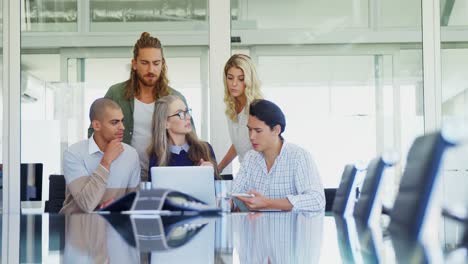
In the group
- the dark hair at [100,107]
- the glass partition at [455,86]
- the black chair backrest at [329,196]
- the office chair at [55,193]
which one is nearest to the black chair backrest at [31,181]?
the office chair at [55,193]

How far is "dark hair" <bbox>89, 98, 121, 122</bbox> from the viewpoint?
18.9 ft

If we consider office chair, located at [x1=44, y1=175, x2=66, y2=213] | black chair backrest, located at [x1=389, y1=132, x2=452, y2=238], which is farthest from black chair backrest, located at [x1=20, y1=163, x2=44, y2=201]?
black chair backrest, located at [x1=389, y1=132, x2=452, y2=238]

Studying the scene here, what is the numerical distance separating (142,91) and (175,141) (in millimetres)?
807

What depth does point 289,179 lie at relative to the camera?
4.63m

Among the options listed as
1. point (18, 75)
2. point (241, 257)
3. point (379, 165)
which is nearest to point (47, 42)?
point (18, 75)

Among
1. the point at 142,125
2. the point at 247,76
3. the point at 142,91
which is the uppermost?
the point at 247,76

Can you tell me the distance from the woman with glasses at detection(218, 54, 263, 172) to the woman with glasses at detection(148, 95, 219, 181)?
0.58 metres

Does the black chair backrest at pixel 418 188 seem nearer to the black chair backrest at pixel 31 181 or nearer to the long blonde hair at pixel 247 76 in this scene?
the long blonde hair at pixel 247 76

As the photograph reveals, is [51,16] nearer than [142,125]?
No

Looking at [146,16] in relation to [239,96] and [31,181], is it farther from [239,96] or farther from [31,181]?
[31,181]

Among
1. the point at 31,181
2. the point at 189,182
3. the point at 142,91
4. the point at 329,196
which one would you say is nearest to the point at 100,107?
the point at 142,91

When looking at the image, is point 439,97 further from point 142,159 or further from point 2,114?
point 2,114

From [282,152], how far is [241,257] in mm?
3367

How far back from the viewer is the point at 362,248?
143 cm
